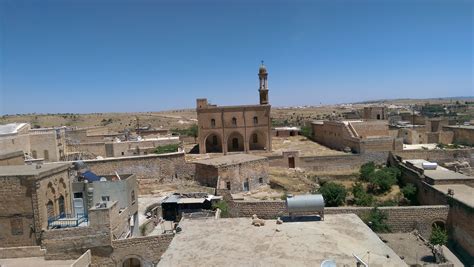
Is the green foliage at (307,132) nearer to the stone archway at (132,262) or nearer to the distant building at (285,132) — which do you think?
the distant building at (285,132)

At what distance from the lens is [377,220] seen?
57.0 feet

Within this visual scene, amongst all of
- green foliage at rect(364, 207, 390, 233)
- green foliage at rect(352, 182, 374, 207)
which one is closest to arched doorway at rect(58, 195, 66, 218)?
green foliage at rect(364, 207, 390, 233)

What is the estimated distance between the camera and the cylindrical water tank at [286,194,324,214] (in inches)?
470

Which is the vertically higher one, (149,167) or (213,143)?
(213,143)

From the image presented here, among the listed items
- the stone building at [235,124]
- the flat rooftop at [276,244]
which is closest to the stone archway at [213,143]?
the stone building at [235,124]

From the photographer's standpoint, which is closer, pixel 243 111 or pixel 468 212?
pixel 468 212

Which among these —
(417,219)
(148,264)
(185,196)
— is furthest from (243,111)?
(148,264)

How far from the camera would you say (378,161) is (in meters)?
32.3

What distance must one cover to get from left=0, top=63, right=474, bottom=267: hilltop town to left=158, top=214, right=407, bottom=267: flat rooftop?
3cm

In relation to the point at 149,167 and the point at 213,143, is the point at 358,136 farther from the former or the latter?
the point at 149,167

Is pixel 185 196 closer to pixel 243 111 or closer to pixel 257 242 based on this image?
pixel 257 242

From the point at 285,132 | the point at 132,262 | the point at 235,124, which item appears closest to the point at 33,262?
the point at 132,262

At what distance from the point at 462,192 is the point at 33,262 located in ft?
63.0

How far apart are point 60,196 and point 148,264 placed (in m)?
4.84
